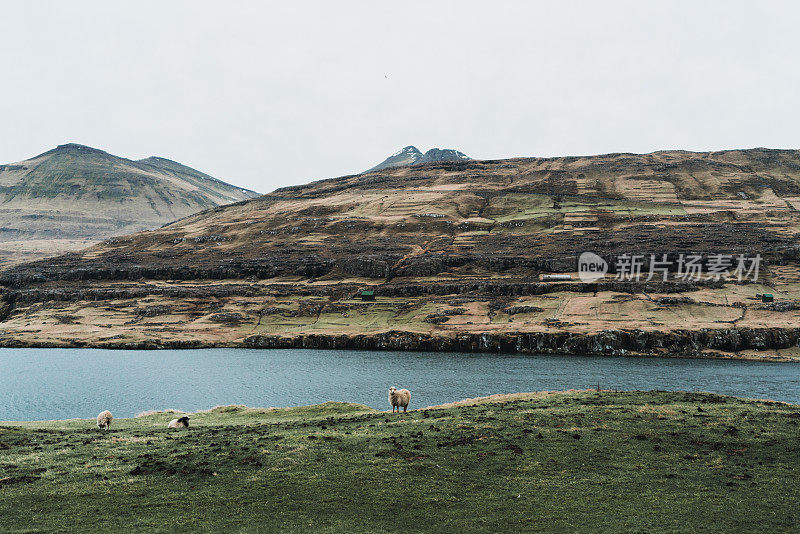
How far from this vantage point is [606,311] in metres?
121

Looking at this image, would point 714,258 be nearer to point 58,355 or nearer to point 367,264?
point 367,264

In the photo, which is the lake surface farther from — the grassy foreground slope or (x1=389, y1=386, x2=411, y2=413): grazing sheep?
the grassy foreground slope

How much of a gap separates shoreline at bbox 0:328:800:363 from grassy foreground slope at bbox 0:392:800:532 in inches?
2872

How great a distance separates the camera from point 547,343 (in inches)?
4257

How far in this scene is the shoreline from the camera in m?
99.9

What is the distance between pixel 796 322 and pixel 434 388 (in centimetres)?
8754

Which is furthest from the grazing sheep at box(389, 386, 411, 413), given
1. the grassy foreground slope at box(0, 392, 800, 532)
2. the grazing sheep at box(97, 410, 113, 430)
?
the grazing sheep at box(97, 410, 113, 430)

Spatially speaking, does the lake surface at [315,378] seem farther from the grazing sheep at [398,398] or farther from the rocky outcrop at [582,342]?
the grazing sheep at [398,398]

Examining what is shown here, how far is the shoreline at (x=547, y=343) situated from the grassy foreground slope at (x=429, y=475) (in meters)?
73.0

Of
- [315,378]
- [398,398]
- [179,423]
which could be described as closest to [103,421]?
[179,423]

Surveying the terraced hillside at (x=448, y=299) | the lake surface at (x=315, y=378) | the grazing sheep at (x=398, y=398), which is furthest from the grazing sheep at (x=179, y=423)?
the terraced hillside at (x=448, y=299)

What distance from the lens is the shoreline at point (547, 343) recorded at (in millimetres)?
99938

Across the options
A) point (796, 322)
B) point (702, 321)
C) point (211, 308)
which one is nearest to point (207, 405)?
point (211, 308)

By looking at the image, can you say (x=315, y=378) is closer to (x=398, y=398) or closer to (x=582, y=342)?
(x=398, y=398)
